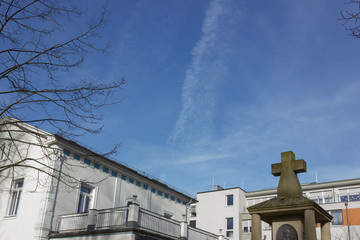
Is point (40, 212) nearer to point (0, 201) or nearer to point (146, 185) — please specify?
point (0, 201)

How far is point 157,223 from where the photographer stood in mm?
18656

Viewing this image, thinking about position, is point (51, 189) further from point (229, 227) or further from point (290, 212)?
point (229, 227)

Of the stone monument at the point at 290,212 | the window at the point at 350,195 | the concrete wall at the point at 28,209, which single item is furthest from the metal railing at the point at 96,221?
the window at the point at 350,195

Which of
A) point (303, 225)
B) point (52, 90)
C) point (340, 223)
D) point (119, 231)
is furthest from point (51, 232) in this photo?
point (340, 223)

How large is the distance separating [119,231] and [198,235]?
6938mm

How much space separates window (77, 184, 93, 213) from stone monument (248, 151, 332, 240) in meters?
12.4

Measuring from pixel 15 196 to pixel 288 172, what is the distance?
14983mm

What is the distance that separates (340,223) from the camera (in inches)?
1469

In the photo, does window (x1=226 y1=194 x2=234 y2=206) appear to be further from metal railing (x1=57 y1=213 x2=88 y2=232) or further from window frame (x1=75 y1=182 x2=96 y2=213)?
metal railing (x1=57 y1=213 x2=88 y2=232)

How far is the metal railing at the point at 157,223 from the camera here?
57.9 ft

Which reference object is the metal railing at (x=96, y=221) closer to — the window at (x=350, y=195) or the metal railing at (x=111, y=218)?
the metal railing at (x=111, y=218)

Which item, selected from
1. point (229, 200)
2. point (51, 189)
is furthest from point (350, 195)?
point (51, 189)

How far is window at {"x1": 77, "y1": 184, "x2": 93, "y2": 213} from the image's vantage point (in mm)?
19903

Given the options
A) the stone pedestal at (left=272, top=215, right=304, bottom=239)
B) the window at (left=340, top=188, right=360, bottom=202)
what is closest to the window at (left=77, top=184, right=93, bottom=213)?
the stone pedestal at (left=272, top=215, right=304, bottom=239)
